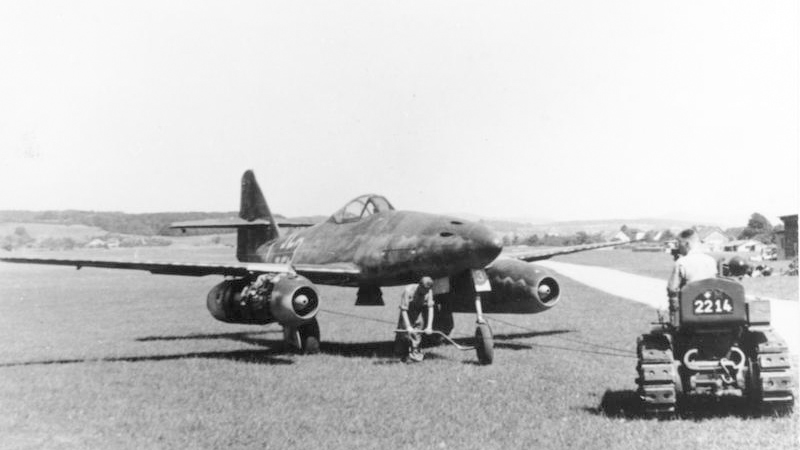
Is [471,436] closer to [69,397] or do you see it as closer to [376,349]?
[69,397]

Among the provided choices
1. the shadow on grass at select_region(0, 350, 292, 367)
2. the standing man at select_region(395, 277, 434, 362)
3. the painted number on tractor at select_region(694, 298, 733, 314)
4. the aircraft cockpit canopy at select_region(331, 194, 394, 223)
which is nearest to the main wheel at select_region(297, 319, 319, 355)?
the shadow on grass at select_region(0, 350, 292, 367)

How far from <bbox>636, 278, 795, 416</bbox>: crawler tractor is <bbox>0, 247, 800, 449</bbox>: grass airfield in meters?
0.32

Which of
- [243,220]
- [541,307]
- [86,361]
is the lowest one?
[86,361]

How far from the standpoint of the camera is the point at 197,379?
11477mm

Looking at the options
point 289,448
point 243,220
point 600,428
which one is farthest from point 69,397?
point 243,220

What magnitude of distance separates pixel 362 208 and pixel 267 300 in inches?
125

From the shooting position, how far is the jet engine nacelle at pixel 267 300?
1281 cm

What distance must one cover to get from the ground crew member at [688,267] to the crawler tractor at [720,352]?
0.20 m

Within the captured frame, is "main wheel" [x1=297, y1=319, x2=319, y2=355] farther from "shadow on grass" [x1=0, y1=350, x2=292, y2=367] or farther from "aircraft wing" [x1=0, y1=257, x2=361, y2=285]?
"aircraft wing" [x1=0, y1=257, x2=361, y2=285]

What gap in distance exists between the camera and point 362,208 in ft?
50.9

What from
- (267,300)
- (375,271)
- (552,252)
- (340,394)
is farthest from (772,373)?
(552,252)

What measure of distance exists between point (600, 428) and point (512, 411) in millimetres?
1286

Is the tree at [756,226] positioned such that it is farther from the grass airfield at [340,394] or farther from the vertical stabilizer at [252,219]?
the vertical stabilizer at [252,219]

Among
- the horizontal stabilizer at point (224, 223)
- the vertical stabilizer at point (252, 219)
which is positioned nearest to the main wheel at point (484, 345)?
the vertical stabilizer at point (252, 219)
